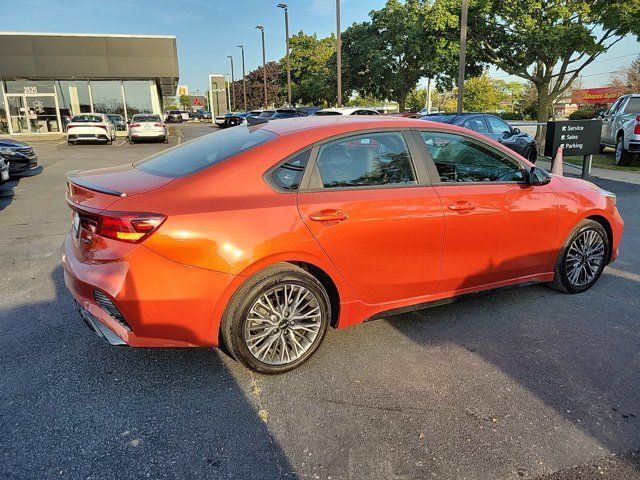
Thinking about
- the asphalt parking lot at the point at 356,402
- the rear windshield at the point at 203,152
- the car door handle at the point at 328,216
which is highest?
the rear windshield at the point at 203,152

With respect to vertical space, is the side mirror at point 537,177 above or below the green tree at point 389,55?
below

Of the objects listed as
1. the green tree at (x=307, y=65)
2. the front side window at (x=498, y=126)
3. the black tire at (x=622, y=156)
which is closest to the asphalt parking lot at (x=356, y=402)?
the front side window at (x=498, y=126)

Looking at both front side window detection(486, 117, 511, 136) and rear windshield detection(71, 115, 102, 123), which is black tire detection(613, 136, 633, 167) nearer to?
front side window detection(486, 117, 511, 136)

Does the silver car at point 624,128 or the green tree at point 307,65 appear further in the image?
the green tree at point 307,65

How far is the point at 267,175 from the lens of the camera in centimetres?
309

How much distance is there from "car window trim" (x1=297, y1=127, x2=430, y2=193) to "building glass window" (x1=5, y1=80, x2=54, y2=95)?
3289 centimetres

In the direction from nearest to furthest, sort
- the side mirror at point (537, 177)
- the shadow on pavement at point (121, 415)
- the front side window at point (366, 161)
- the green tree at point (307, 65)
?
the shadow on pavement at point (121, 415), the front side window at point (366, 161), the side mirror at point (537, 177), the green tree at point (307, 65)

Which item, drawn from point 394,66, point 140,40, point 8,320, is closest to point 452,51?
point 394,66

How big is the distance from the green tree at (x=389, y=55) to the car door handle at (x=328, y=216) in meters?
24.3

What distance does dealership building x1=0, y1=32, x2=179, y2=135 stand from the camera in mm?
28652

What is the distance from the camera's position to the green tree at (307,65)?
49125 millimetres

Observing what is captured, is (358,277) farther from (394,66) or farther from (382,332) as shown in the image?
(394,66)

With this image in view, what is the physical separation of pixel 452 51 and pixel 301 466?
2514 centimetres

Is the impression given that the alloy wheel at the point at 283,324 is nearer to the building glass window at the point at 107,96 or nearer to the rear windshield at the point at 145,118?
the rear windshield at the point at 145,118
